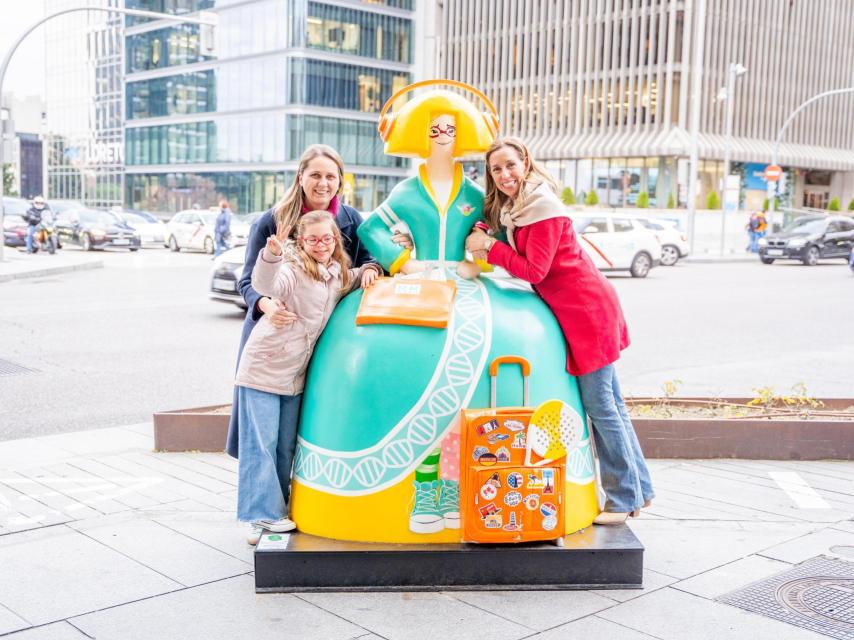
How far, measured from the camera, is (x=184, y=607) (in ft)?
12.5

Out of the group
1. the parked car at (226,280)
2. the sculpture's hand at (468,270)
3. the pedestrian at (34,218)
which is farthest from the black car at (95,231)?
the sculpture's hand at (468,270)

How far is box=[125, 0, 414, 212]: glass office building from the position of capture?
5775cm

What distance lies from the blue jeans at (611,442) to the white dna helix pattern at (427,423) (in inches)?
25.5

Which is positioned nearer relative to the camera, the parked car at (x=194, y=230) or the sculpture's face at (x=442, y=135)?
the sculpture's face at (x=442, y=135)

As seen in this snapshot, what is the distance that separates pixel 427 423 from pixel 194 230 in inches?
1121

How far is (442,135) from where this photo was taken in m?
4.53

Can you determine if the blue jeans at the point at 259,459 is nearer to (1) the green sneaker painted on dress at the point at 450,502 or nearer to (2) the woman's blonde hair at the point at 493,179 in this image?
(1) the green sneaker painted on dress at the point at 450,502

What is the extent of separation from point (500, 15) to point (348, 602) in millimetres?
63887

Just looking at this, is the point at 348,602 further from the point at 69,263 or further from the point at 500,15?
the point at 500,15

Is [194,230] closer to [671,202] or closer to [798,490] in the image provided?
[798,490]

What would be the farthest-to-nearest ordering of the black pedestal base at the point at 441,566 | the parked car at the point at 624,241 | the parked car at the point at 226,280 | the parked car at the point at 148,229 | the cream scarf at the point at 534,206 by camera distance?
1. the parked car at the point at 148,229
2. the parked car at the point at 624,241
3. the parked car at the point at 226,280
4. the cream scarf at the point at 534,206
5. the black pedestal base at the point at 441,566

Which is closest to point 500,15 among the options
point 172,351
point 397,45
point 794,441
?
point 397,45

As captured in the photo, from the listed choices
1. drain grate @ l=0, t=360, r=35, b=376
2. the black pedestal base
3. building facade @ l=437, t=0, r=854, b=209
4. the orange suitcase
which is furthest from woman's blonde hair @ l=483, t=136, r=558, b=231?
building facade @ l=437, t=0, r=854, b=209

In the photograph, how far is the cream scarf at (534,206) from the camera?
418cm
